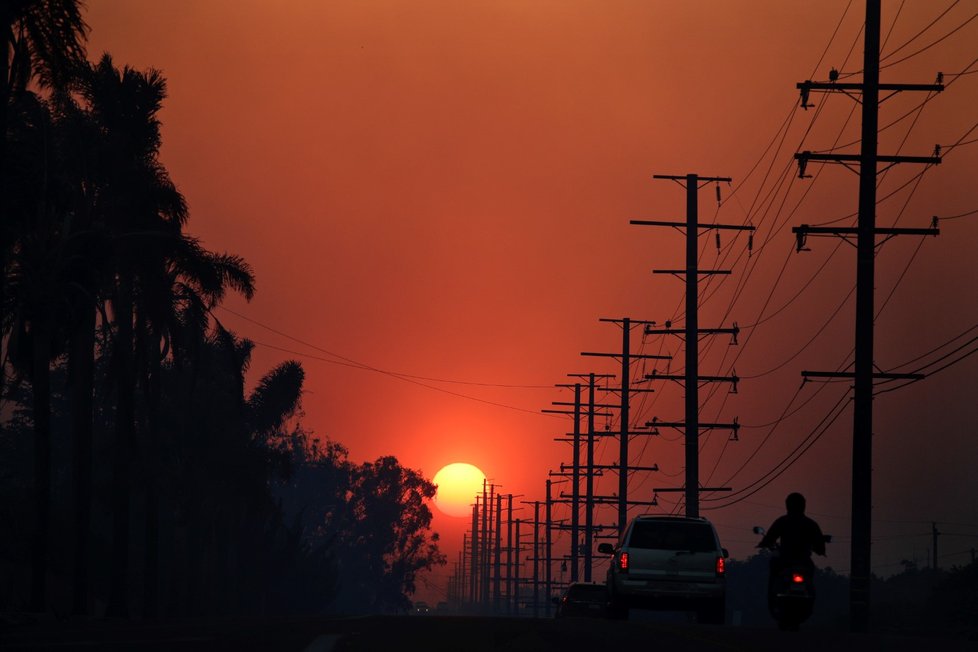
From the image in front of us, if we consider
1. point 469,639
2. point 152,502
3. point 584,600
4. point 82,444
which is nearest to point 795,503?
point 469,639

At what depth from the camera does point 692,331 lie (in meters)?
55.3

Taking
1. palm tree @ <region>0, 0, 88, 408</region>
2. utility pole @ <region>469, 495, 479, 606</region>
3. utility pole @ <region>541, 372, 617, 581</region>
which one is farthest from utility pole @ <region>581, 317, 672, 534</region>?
utility pole @ <region>469, 495, 479, 606</region>

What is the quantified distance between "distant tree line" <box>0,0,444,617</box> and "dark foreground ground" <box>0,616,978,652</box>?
1166cm

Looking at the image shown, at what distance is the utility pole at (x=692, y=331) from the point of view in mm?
53688

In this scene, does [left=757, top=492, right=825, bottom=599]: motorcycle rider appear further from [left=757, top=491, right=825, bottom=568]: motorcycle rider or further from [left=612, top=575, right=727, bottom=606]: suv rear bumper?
[left=612, top=575, right=727, bottom=606]: suv rear bumper

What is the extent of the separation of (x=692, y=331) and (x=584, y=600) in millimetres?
16146

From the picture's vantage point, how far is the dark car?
137 ft

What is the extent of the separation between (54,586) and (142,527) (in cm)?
1865

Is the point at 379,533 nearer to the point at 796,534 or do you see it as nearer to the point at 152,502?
the point at 152,502

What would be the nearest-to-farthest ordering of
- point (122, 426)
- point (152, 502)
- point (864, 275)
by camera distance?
point (864, 275), point (122, 426), point (152, 502)

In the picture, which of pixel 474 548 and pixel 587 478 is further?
pixel 474 548

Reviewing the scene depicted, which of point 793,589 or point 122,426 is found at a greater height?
point 122,426

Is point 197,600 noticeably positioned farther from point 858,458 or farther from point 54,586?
point 858,458

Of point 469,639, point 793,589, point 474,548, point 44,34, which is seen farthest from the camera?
point 474,548
